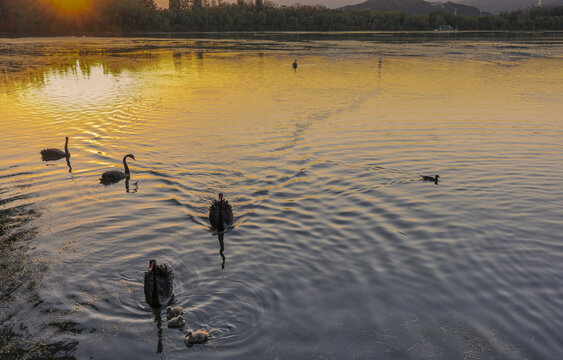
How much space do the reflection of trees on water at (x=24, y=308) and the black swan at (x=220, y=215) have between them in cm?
404

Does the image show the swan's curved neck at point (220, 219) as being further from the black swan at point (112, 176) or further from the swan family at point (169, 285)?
the black swan at point (112, 176)

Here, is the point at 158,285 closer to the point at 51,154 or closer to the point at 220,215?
the point at 220,215

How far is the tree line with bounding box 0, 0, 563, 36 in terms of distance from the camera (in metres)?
132

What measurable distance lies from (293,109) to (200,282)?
18.4 m

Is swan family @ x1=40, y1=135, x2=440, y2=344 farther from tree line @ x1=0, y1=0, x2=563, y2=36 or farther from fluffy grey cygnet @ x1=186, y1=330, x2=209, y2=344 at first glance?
tree line @ x1=0, y1=0, x2=563, y2=36

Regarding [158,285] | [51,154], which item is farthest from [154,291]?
[51,154]

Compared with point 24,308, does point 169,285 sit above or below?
above

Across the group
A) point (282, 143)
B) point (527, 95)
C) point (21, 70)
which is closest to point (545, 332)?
point (282, 143)

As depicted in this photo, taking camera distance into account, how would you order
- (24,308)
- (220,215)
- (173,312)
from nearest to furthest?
(173,312), (24,308), (220,215)

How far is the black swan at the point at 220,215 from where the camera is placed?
11330 mm

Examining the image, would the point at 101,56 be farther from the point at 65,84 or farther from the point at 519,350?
the point at 519,350

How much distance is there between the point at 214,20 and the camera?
153 meters

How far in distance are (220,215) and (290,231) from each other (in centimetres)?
190

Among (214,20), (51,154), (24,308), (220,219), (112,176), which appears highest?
(214,20)
